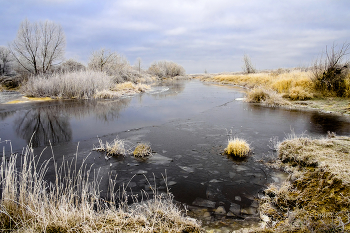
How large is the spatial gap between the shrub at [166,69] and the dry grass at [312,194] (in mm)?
62793

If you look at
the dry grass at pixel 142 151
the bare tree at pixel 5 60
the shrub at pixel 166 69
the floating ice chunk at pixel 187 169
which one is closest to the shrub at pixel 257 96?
the dry grass at pixel 142 151

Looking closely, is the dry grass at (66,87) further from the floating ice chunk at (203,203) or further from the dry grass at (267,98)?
the floating ice chunk at (203,203)

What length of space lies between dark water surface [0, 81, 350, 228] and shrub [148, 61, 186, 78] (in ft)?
187

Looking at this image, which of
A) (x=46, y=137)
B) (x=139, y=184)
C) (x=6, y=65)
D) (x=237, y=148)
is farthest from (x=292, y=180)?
(x=6, y=65)

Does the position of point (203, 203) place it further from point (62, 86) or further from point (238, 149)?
point (62, 86)

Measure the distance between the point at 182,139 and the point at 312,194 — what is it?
151 inches

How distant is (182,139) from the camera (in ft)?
21.7

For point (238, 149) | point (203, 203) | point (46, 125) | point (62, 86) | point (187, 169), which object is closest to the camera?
point (203, 203)

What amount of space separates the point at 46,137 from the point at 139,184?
14.9 ft

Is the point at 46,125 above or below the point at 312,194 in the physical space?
above

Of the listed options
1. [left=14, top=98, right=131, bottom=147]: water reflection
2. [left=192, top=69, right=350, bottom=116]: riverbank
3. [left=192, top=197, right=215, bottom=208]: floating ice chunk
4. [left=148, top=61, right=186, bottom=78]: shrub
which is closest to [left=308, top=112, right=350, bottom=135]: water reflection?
[left=192, top=69, right=350, bottom=116]: riverbank

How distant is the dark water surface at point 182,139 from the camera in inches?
158

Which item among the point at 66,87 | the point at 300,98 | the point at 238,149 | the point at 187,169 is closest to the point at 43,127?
the point at 187,169

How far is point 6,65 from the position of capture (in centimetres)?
2619
